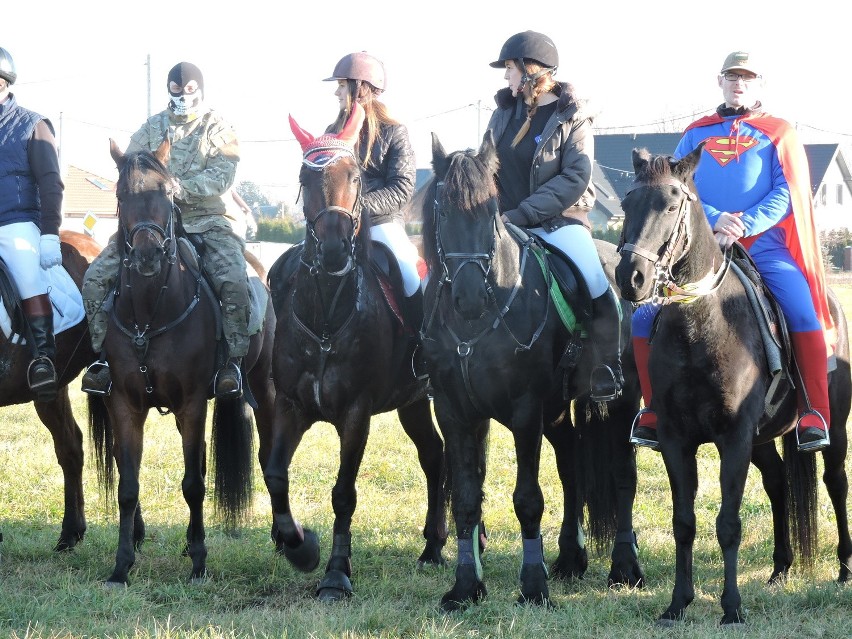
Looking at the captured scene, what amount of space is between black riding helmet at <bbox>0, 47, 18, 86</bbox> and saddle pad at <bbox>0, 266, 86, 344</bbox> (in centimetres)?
139

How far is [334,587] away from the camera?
6.22m

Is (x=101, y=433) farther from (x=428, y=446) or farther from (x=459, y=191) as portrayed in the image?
(x=459, y=191)

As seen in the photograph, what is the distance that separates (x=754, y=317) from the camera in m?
5.81

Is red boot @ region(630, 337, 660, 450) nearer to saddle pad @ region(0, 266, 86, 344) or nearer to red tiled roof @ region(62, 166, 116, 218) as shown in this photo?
saddle pad @ region(0, 266, 86, 344)

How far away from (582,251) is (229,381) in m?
2.53

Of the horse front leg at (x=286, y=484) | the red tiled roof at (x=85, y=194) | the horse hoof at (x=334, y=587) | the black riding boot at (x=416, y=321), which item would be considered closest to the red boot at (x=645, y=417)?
the black riding boot at (x=416, y=321)

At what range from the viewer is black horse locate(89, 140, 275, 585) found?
6355mm

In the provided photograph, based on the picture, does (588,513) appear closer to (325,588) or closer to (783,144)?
(325,588)

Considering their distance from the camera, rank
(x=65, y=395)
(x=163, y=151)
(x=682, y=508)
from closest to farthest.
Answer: (x=682, y=508), (x=163, y=151), (x=65, y=395)

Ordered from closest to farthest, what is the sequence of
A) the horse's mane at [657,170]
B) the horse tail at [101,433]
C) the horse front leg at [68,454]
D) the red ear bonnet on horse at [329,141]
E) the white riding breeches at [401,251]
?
the horse's mane at [657,170]
the red ear bonnet on horse at [329,141]
the white riding breeches at [401,251]
the horse front leg at [68,454]
the horse tail at [101,433]

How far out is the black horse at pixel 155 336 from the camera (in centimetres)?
636

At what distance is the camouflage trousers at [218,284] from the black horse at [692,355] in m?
2.90

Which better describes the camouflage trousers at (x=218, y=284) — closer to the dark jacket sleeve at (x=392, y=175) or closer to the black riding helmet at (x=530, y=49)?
the dark jacket sleeve at (x=392, y=175)

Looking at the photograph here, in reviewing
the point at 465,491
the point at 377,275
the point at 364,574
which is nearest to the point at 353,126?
the point at 377,275
